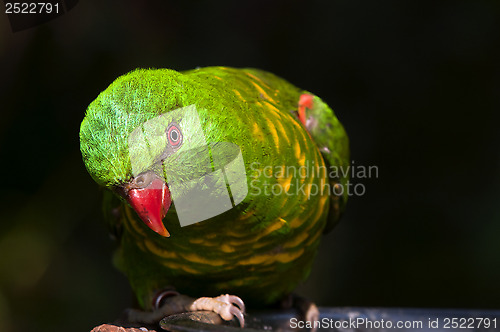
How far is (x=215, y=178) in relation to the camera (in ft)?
4.88

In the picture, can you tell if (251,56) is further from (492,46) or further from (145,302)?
(145,302)

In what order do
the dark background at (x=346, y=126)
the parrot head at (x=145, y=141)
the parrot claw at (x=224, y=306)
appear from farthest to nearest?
the dark background at (x=346, y=126), the parrot claw at (x=224, y=306), the parrot head at (x=145, y=141)

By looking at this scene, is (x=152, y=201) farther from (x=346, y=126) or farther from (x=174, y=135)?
(x=346, y=126)

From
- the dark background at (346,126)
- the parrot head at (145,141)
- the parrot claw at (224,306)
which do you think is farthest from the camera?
the dark background at (346,126)

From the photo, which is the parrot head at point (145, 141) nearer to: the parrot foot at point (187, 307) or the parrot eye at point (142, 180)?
the parrot eye at point (142, 180)

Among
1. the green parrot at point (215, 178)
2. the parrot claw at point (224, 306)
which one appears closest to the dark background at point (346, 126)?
the green parrot at point (215, 178)

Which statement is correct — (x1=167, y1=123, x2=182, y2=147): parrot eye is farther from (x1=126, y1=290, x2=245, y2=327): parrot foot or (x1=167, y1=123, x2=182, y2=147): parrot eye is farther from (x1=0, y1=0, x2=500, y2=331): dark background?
(x1=0, y1=0, x2=500, y2=331): dark background

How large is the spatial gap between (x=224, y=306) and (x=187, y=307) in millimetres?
221

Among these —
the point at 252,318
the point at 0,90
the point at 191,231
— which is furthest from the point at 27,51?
the point at 252,318

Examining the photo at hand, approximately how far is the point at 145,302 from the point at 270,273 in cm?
47

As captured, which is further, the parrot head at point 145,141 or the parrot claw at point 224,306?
the parrot claw at point 224,306

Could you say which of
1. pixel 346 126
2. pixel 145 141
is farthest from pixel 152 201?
pixel 346 126

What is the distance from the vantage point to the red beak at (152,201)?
139 cm

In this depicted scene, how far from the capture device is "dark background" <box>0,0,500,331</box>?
2838 millimetres
